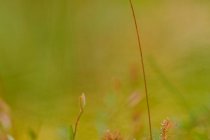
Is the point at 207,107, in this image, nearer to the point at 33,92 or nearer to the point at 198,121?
the point at 198,121

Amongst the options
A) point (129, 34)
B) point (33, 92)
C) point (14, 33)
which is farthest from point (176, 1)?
point (33, 92)

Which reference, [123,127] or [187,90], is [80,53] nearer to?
[187,90]

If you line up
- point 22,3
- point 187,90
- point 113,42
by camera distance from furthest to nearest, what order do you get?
1. point 22,3
2. point 113,42
3. point 187,90

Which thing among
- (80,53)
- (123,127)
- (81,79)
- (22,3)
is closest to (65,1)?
(80,53)

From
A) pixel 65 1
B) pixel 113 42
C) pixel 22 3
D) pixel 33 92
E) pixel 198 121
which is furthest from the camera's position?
pixel 22 3

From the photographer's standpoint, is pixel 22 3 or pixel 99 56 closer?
pixel 99 56

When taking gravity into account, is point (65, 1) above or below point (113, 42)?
above
